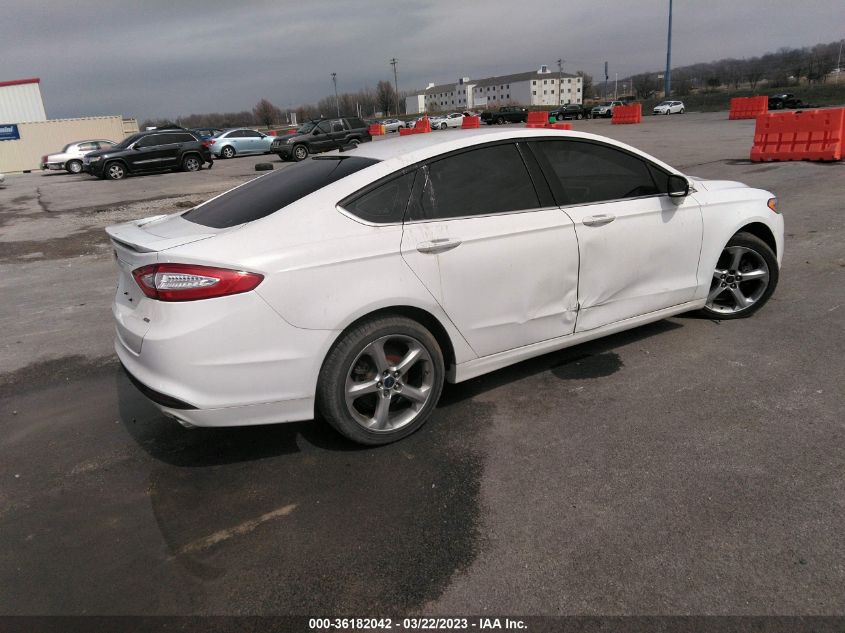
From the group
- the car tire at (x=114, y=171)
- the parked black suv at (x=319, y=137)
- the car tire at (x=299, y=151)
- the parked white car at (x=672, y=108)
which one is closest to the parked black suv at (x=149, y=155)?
the car tire at (x=114, y=171)

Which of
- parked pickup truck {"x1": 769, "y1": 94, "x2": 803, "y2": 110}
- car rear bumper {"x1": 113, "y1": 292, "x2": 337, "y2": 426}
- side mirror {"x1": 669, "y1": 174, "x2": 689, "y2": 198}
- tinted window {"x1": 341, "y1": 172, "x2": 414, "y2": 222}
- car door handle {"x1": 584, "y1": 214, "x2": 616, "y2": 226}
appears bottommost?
car rear bumper {"x1": 113, "y1": 292, "x2": 337, "y2": 426}

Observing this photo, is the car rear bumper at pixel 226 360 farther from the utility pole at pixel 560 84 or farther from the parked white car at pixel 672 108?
the utility pole at pixel 560 84

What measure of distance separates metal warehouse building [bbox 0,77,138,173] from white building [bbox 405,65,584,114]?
95745mm

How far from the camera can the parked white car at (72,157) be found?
92.4 ft

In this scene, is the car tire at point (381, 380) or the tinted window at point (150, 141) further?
the tinted window at point (150, 141)

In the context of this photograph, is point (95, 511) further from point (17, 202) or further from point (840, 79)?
point (840, 79)

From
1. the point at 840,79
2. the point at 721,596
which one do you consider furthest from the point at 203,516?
the point at 840,79

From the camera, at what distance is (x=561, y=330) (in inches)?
152

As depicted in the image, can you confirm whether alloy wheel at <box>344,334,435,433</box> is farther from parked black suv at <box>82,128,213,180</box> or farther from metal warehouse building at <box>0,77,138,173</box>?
metal warehouse building at <box>0,77,138,173</box>

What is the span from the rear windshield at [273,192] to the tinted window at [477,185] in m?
0.40

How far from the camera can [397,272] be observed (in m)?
3.17

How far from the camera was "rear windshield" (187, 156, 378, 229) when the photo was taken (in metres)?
3.30

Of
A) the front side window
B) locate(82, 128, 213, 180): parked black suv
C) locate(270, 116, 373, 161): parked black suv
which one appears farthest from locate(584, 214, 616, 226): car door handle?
locate(82, 128, 213, 180): parked black suv

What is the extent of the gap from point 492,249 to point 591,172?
3.57 feet
